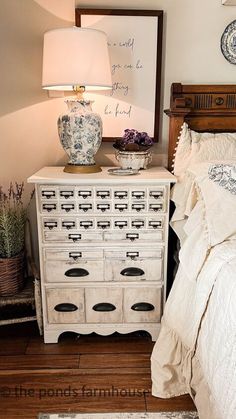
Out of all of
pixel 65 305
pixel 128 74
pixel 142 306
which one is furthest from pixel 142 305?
pixel 128 74

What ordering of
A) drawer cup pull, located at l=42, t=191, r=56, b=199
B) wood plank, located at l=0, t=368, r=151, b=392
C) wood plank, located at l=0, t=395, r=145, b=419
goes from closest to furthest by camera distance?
1. wood plank, located at l=0, t=395, r=145, b=419
2. wood plank, located at l=0, t=368, r=151, b=392
3. drawer cup pull, located at l=42, t=191, r=56, b=199

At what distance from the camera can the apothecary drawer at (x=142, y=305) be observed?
1904mm

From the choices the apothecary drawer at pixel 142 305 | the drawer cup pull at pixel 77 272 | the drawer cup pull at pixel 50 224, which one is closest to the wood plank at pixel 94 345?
the apothecary drawer at pixel 142 305

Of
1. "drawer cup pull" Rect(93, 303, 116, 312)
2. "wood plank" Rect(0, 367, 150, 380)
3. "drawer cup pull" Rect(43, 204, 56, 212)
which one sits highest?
"drawer cup pull" Rect(43, 204, 56, 212)

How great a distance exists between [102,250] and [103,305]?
1.00 feet

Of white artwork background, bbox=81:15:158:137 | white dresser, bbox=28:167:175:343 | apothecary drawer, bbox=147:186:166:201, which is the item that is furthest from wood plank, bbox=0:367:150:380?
white artwork background, bbox=81:15:158:137

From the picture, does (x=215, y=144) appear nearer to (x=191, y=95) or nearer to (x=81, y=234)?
(x=191, y=95)

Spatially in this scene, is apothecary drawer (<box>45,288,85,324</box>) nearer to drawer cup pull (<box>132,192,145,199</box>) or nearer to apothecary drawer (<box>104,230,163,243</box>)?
apothecary drawer (<box>104,230,163,243</box>)

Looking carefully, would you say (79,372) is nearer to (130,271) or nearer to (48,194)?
(130,271)

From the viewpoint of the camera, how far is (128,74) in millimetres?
2051

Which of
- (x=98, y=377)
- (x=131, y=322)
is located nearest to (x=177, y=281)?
(x=131, y=322)

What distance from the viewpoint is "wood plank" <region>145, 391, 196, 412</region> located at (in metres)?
1.51

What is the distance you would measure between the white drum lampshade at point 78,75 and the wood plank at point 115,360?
942 millimetres

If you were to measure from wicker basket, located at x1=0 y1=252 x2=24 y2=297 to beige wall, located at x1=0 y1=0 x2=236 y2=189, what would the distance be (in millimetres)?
486
